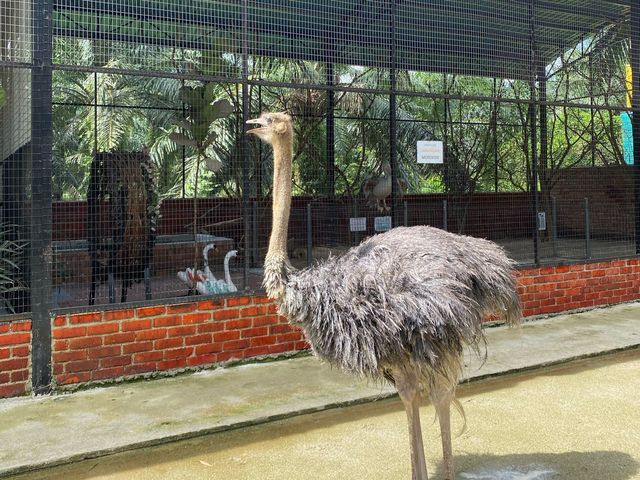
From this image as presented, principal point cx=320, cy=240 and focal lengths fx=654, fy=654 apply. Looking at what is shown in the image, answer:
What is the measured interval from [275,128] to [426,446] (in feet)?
7.23

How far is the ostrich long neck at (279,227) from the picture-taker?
333cm

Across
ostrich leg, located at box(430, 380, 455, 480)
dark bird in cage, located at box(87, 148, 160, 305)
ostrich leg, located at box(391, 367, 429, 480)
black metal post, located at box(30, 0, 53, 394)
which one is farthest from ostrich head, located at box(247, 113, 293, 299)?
dark bird in cage, located at box(87, 148, 160, 305)

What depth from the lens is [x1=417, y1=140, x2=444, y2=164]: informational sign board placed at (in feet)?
23.6

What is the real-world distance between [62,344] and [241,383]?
56.8 inches

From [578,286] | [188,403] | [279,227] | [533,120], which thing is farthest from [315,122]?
[279,227]

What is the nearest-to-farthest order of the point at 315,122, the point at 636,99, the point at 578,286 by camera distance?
the point at 578,286, the point at 636,99, the point at 315,122

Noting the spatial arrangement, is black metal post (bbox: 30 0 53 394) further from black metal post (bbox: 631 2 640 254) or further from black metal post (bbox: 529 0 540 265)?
black metal post (bbox: 631 2 640 254)

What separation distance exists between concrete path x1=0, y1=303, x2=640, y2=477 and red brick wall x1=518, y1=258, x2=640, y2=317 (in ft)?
3.80

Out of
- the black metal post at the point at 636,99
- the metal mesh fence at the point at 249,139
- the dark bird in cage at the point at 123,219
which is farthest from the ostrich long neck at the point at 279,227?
the black metal post at the point at 636,99

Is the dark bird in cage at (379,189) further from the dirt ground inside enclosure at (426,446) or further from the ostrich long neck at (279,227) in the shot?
the ostrich long neck at (279,227)

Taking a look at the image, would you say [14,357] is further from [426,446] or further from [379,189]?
[379,189]

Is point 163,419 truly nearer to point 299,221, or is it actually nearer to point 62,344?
point 62,344

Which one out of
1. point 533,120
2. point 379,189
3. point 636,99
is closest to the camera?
point 533,120

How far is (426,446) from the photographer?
4.14m
